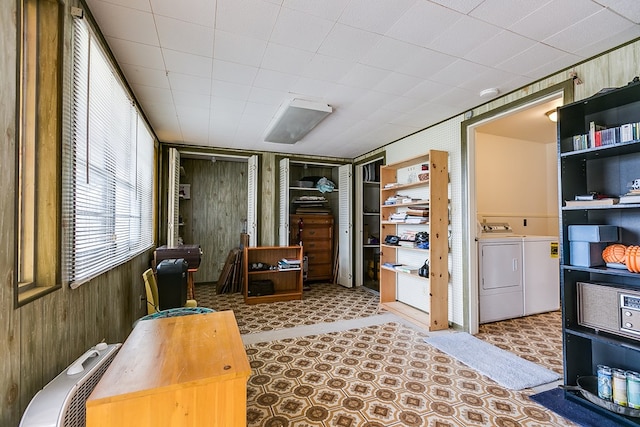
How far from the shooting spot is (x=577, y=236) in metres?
2.07

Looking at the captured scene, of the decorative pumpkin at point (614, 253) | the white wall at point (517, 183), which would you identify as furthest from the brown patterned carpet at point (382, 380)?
the white wall at point (517, 183)

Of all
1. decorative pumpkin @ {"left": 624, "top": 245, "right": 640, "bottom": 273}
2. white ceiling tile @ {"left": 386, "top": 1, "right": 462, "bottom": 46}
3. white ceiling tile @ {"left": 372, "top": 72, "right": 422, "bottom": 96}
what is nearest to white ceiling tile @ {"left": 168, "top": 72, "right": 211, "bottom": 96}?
white ceiling tile @ {"left": 372, "top": 72, "right": 422, "bottom": 96}

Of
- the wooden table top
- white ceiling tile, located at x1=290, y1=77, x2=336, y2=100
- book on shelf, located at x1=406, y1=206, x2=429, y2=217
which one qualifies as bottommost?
the wooden table top

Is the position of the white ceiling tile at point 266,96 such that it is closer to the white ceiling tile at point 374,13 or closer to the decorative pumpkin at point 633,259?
the white ceiling tile at point 374,13

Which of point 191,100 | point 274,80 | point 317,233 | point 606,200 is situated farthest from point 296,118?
point 317,233

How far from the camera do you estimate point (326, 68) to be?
246 centimetres

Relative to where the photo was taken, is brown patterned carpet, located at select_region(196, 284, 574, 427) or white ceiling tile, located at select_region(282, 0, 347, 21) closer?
white ceiling tile, located at select_region(282, 0, 347, 21)

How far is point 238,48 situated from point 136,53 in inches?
30.9

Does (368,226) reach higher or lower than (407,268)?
higher

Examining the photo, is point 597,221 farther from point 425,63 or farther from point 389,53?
point 389,53

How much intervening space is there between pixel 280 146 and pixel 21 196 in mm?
3934

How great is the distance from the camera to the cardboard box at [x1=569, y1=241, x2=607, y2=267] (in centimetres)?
200

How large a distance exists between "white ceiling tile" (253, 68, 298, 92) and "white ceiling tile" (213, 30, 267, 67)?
169mm

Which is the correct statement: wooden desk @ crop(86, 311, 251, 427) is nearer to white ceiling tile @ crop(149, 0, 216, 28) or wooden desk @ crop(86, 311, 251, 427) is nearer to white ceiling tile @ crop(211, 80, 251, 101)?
white ceiling tile @ crop(149, 0, 216, 28)
